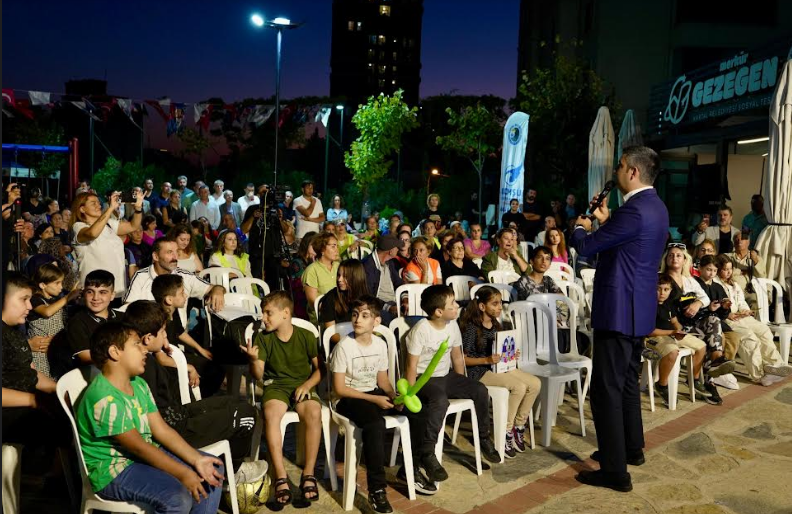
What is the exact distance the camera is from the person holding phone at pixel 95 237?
558cm

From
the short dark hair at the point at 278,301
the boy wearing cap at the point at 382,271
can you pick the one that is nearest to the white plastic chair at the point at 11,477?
the short dark hair at the point at 278,301

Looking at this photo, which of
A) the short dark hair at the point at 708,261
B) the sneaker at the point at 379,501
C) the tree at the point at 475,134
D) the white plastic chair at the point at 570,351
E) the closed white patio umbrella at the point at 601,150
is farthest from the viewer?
the tree at the point at 475,134

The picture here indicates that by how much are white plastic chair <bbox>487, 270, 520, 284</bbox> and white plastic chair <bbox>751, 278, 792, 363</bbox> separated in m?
2.54

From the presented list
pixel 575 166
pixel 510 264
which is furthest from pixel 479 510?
pixel 575 166

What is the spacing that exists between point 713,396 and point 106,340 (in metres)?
5.13

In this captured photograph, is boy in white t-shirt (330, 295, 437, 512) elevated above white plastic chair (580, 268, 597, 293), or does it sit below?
below

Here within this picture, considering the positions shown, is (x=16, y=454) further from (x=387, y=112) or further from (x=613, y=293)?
(x=387, y=112)

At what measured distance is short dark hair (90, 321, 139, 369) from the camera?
2.98 metres

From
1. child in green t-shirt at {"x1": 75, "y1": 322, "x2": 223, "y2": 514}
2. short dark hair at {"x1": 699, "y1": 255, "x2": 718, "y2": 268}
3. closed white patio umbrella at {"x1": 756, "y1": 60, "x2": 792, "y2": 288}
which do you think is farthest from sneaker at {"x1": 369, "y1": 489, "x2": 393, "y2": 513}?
closed white patio umbrella at {"x1": 756, "y1": 60, "x2": 792, "y2": 288}

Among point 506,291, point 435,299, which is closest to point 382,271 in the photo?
point 506,291

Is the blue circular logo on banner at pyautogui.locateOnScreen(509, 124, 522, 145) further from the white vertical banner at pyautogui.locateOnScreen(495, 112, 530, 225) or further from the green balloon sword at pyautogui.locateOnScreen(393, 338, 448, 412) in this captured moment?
the green balloon sword at pyautogui.locateOnScreen(393, 338, 448, 412)

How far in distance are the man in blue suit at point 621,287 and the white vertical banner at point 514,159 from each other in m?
9.67

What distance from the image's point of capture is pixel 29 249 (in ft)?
27.1

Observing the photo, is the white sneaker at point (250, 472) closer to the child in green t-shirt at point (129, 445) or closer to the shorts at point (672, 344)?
the child in green t-shirt at point (129, 445)
